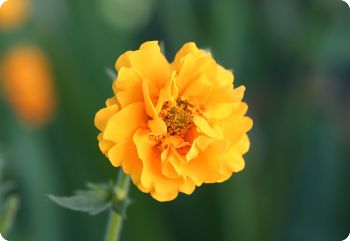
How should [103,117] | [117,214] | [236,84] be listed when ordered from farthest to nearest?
1. [236,84]
2. [117,214]
3. [103,117]

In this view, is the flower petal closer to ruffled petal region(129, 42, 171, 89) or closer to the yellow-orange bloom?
ruffled petal region(129, 42, 171, 89)

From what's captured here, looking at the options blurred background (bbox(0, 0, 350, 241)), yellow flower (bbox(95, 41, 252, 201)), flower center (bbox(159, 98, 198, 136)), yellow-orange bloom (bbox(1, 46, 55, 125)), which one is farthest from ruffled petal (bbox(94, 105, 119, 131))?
yellow-orange bloom (bbox(1, 46, 55, 125))

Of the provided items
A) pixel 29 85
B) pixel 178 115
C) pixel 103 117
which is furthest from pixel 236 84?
pixel 103 117

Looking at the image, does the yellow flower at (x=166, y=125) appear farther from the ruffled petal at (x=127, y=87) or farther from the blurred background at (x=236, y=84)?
the blurred background at (x=236, y=84)

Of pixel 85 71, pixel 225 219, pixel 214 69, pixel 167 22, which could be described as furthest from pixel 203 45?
pixel 214 69

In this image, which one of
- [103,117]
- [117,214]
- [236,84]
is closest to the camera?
[103,117]

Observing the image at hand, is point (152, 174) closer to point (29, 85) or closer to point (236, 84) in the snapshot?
point (236, 84)

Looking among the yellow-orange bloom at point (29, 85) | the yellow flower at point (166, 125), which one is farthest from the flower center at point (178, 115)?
the yellow-orange bloom at point (29, 85)

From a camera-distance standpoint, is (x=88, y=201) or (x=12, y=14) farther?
(x=12, y=14)
